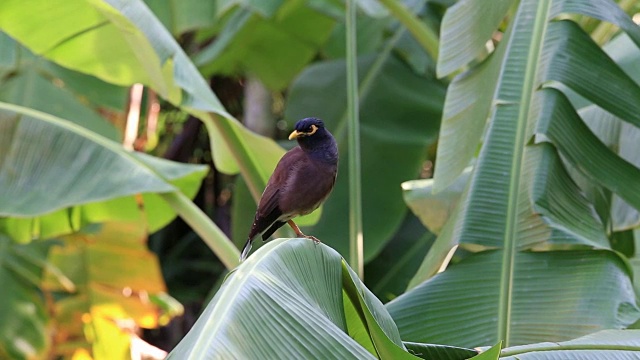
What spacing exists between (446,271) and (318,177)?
550 mm

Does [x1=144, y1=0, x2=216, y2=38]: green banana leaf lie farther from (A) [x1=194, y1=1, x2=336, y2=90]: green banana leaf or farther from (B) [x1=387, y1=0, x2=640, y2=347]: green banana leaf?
(B) [x1=387, y1=0, x2=640, y2=347]: green banana leaf

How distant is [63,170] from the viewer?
2.82 metres

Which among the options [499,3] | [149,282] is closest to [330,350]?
[499,3]

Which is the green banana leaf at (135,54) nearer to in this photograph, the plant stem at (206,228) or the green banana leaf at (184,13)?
the plant stem at (206,228)

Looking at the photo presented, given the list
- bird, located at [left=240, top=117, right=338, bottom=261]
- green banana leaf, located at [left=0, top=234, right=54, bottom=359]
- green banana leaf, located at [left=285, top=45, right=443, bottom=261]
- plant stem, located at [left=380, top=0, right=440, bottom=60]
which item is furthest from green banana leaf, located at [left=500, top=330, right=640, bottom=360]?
green banana leaf, located at [left=0, top=234, right=54, bottom=359]

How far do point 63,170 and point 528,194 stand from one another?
148cm

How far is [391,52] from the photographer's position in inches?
168

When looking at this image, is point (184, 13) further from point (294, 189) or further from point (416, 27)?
point (294, 189)

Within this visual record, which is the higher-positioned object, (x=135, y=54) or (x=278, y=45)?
(x=135, y=54)

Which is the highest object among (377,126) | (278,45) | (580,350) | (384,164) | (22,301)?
(580,350)

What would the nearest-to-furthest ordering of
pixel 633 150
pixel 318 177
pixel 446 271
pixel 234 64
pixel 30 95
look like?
pixel 318 177
pixel 446 271
pixel 633 150
pixel 30 95
pixel 234 64

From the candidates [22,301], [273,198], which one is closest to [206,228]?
[273,198]

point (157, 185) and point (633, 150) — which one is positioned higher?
point (633, 150)

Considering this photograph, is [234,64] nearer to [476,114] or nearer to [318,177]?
[476,114]
